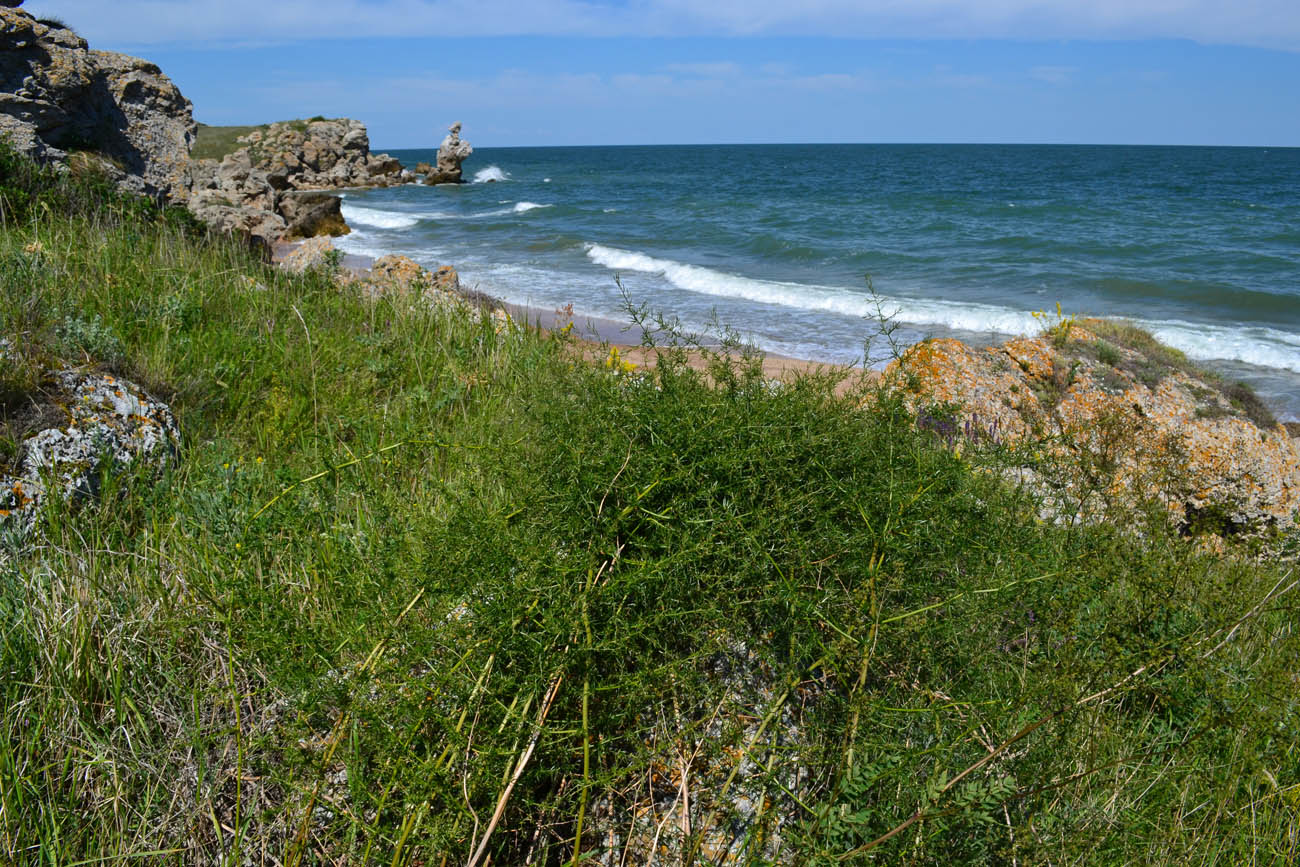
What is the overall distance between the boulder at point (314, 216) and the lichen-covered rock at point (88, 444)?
25.1 m

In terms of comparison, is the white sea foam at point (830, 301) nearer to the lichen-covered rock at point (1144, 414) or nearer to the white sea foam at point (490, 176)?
the lichen-covered rock at point (1144, 414)

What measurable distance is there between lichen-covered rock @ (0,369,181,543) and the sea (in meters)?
2.09

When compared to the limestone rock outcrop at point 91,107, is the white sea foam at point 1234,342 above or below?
below

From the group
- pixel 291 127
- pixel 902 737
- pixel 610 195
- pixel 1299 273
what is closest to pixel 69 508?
pixel 902 737

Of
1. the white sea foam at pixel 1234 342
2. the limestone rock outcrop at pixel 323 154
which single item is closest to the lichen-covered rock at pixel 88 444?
the white sea foam at pixel 1234 342

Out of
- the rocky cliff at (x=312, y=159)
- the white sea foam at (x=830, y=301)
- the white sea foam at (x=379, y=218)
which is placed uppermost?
the rocky cliff at (x=312, y=159)

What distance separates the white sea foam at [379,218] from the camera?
3459cm

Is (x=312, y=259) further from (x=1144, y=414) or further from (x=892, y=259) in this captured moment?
(x=892, y=259)

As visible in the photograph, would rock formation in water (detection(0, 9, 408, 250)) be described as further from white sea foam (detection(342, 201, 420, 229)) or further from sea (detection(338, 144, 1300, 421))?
white sea foam (detection(342, 201, 420, 229))

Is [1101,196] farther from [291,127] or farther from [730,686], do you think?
[291,127]

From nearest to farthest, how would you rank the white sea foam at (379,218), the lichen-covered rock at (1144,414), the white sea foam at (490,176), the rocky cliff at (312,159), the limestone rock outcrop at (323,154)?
the lichen-covered rock at (1144,414) → the white sea foam at (379,218) → the rocky cliff at (312,159) → the limestone rock outcrop at (323,154) → the white sea foam at (490,176)

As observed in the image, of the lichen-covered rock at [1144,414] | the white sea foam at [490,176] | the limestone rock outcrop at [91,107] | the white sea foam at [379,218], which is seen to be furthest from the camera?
the white sea foam at [490,176]

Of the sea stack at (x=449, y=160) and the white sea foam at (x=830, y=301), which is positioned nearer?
the white sea foam at (x=830, y=301)

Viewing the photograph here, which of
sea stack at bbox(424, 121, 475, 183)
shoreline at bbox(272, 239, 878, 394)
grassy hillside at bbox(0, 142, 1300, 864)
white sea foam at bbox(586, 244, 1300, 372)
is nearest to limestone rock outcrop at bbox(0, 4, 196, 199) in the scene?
shoreline at bbox(272, 239, 878, 394)
